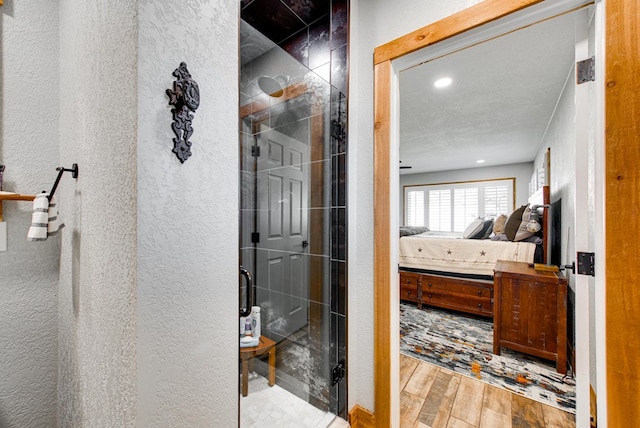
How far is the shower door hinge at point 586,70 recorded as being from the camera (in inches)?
40.3

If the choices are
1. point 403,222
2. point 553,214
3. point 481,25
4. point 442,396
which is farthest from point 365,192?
point 403,222

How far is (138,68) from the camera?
0.59 m

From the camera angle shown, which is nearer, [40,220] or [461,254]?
[40,220]

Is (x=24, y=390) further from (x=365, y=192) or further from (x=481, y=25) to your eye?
(x=481, y=25)

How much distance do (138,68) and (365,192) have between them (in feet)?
3.68

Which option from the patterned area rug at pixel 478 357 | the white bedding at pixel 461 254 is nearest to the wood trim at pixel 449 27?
the patterned area rug at pixel 478 357

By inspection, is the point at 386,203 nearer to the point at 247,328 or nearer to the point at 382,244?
the point at 382,244

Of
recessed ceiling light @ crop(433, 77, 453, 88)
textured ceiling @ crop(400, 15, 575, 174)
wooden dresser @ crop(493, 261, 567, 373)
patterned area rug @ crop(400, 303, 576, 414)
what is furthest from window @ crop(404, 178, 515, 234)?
wooden dresser @ crop(493, 261, 567, 373)

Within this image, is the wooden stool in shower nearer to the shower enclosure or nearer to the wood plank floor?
the shower enclosure

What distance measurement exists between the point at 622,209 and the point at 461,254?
7.87 feet

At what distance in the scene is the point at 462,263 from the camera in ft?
10.2

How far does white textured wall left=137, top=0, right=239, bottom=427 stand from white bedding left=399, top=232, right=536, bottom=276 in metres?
3.01

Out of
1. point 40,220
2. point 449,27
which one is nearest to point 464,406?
point 449,27

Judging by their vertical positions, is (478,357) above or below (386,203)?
below
